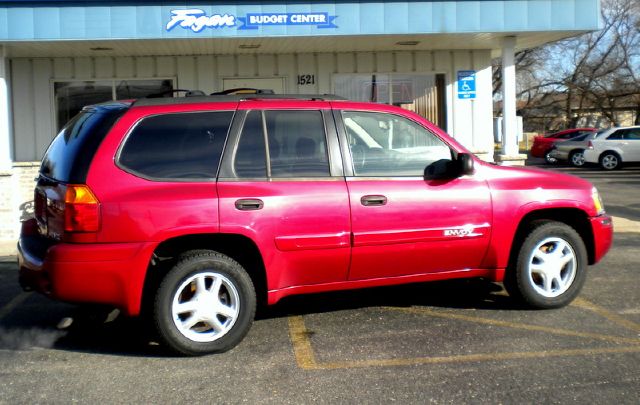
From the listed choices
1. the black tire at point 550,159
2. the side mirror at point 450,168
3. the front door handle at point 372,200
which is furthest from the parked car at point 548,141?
the front door handle at point 372,200

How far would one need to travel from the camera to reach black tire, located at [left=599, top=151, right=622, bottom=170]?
25.3 metres

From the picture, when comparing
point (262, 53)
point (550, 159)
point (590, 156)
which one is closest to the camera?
point (262, 53)

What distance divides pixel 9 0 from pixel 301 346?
717cm

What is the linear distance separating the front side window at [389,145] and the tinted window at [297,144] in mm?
235

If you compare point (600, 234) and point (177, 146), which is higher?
point (177, 146)

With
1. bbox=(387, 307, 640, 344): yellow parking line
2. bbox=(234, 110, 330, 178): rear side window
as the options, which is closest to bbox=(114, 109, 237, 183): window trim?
bbox=(234, 110, 330, 178): rear side window

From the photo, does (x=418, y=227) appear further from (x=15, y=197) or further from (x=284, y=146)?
(x=15, y=197)

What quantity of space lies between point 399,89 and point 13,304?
797cm

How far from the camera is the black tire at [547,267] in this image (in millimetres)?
5895

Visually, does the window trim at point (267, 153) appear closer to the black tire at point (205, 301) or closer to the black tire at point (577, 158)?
the black tire at point (205, 301)

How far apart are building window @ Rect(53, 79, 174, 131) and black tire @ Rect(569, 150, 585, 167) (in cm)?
1914

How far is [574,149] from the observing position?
27219 mm

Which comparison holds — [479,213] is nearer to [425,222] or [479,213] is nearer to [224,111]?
[425,222]

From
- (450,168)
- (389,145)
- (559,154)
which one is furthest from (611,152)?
(389,145)
